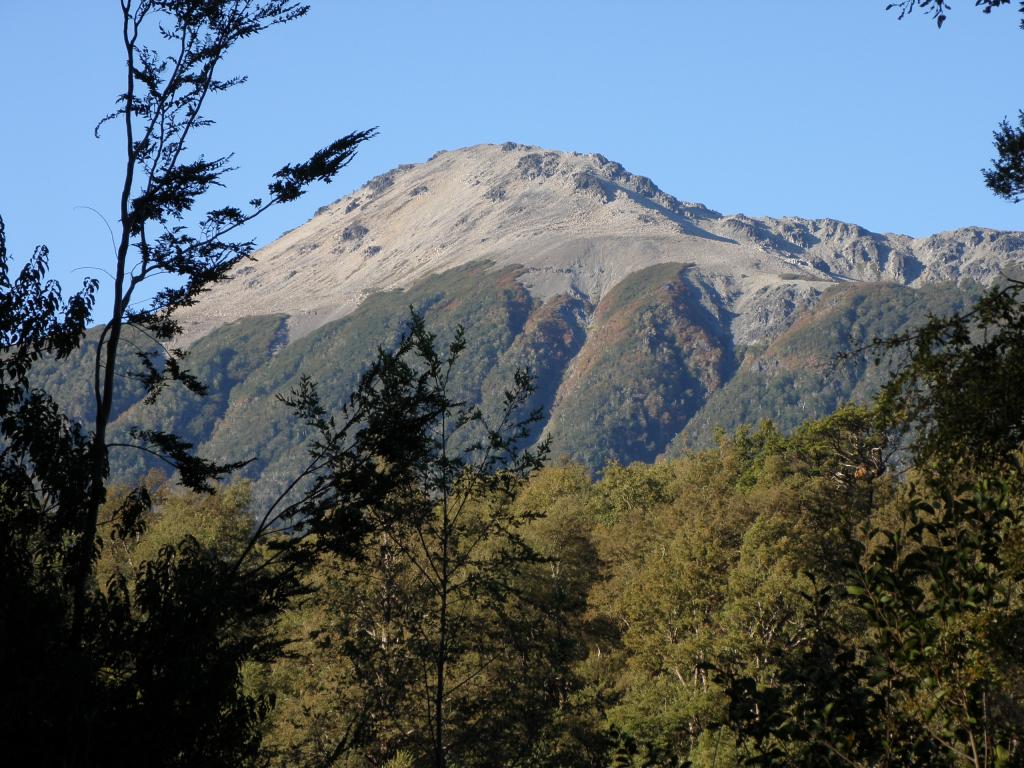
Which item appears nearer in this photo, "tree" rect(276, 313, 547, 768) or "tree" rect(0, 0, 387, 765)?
"tree" rect(0, 0, 387, 765)

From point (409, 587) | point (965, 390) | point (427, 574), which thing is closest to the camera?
point (965, 390)

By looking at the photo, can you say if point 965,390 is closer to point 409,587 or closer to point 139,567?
point 139,567

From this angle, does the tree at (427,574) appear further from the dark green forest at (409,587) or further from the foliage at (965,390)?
the foliage at (965,390)

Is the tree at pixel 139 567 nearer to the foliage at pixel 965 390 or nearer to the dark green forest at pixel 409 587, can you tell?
the dark green forest at pixel 409 587

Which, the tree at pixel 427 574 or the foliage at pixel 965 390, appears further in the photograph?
the tree at pixel 427 574

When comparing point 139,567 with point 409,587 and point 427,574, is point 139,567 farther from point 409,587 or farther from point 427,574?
point 409,587

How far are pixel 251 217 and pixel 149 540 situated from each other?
49.8m

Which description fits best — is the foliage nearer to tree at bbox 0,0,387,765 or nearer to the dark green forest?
the dark green forest

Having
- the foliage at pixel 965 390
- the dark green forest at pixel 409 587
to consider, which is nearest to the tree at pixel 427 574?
the dark green forest at pixel 409 587

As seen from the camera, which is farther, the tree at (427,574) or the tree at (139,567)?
the tree at (427,574)

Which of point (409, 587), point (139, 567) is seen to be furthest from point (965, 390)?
point (409, 587)

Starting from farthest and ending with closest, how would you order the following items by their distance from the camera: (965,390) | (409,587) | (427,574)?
(409,587) < (427,574) < (965,390)

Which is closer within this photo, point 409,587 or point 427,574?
point 427,574

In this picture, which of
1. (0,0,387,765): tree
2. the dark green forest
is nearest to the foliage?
the dark green forest
